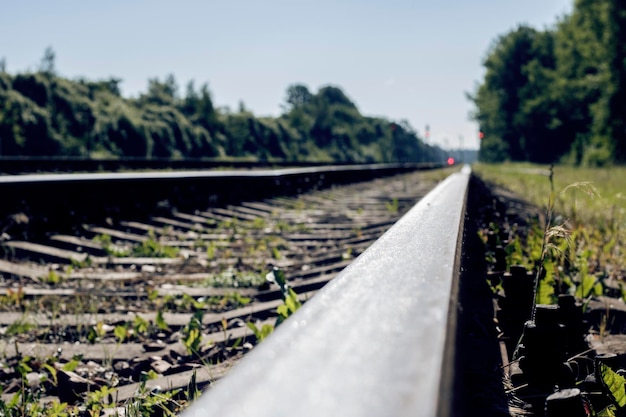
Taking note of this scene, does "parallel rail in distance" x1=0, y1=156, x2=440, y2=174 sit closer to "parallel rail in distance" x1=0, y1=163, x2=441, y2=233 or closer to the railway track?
"parallel rail in distance" x1=0, y1=163, x2=441, y2=233

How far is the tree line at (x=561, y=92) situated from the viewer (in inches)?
1564

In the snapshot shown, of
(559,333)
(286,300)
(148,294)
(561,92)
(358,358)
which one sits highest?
(561,92)

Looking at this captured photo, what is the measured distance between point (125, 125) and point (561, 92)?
120 ft

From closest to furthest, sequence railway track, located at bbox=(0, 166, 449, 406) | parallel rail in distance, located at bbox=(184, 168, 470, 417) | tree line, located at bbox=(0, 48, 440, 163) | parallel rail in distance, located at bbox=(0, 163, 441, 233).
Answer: parallel rail in distance, located at bbox=(184, 168, 470, 417), railway track, located at bbox=(0, 166, 449, 406), parallel rail in distance, located at bbox=(0, 163, 441, 233), tree line, located at bbox=(0, 48, 440, 163)

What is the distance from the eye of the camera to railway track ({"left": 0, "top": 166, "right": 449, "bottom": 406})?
2232 millimetres

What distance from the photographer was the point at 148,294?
3.25 m

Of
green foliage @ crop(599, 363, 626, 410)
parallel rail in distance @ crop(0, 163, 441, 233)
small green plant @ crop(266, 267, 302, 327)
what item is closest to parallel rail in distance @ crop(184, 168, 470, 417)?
green foliage @ crop(599, 363, 626, 410)

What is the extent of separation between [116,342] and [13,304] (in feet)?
2.77

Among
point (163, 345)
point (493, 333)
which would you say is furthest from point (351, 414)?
point (163, 345)

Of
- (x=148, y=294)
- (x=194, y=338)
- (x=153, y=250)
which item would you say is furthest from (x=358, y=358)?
(x=153, y=250)

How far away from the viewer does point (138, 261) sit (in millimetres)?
4207

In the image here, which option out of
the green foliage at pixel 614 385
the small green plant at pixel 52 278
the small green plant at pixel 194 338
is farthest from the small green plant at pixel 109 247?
the green foliage at pixel 614 385

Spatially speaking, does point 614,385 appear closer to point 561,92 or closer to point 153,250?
point 153,250

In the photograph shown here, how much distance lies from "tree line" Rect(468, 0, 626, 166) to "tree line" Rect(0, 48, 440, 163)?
45.8 feet
